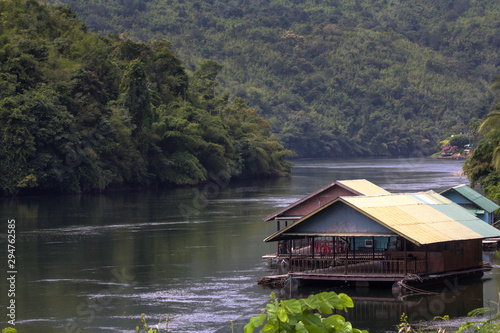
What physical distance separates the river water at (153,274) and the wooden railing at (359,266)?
114 centimetres

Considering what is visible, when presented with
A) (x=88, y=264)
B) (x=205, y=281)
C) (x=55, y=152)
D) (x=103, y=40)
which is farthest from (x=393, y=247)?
(x=103, y=40)

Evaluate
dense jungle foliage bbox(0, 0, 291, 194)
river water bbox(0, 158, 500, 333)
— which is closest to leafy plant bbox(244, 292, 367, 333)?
river water bbox(0, 158, 500, 333)

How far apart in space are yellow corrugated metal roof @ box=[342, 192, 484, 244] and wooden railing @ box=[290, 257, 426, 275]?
1319mm

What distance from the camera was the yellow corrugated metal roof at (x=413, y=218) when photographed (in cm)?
2875

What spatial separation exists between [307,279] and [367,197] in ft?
14.0

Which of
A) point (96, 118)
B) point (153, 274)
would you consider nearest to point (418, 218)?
point (153, 274)

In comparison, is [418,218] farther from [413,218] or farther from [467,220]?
[467,220]

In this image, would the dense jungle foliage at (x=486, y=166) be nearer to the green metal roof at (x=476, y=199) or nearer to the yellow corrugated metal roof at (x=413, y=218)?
the green metal roof at (x=476, y=199)

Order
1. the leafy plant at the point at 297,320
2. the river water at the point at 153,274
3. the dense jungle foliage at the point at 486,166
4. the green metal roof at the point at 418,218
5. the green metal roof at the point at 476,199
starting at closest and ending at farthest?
1. the leafy plant at the point at 297,320
2. the river water at the point at 153,274
3. the green metal roof at the point at 418,218
4. the green metal roof at the point at 476,199
5. the dense jungle foliage at the point at 486,166

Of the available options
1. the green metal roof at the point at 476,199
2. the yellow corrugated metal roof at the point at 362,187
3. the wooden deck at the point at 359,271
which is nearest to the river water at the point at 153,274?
the wooden deck at the point at 359,271

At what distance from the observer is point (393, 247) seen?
32.0 metres

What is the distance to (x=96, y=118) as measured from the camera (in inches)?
3103

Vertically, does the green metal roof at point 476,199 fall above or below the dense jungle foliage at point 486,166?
below

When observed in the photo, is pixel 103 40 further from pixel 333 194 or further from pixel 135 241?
pixel 333 194
